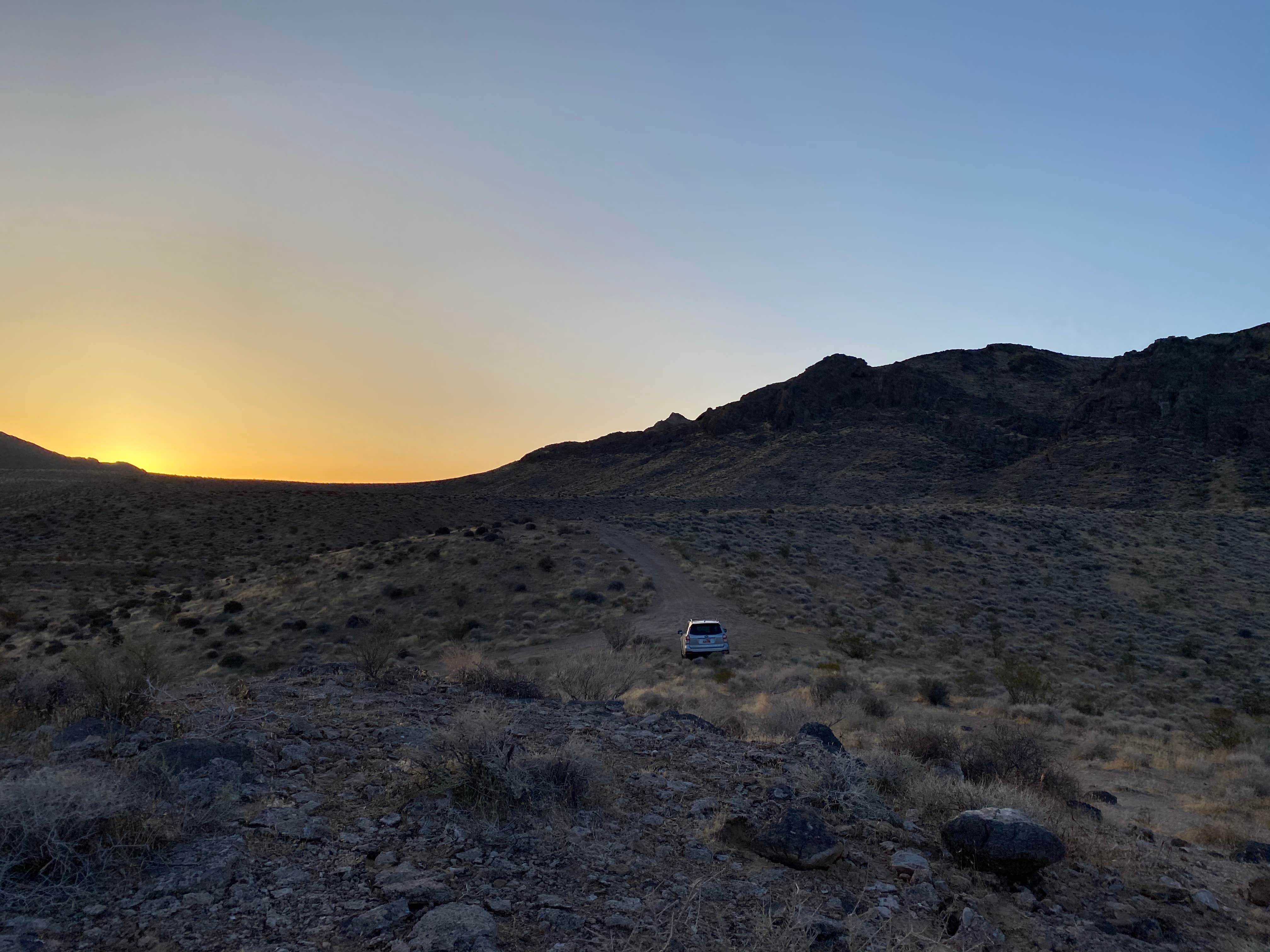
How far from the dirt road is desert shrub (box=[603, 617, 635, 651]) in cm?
35

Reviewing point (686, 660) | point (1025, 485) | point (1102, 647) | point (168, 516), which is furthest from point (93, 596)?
point (1025, 485)

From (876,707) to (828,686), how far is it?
226 cm

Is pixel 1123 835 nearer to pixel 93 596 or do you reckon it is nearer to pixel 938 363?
pixel 93 596

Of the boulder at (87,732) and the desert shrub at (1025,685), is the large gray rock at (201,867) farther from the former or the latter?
the desert shrub at (1025,685)

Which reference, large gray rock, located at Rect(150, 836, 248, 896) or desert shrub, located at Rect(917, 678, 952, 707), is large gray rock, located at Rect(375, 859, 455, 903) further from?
desert shrub, located at Rect(917, 678, 952, 707)

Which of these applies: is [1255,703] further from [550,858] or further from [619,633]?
[550,858]

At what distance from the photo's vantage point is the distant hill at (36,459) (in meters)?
145

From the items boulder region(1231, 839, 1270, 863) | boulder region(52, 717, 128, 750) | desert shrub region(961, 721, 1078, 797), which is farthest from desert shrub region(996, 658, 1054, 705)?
boulder region(52, 717, 128, 750)

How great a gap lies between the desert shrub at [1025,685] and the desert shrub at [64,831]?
20961mm

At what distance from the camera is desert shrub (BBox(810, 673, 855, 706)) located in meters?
17.1

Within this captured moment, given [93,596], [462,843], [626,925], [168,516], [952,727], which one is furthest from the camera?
[168,516]

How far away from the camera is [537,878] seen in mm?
5543

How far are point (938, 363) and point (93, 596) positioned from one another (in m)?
98.0

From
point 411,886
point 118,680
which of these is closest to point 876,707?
point 411,886
